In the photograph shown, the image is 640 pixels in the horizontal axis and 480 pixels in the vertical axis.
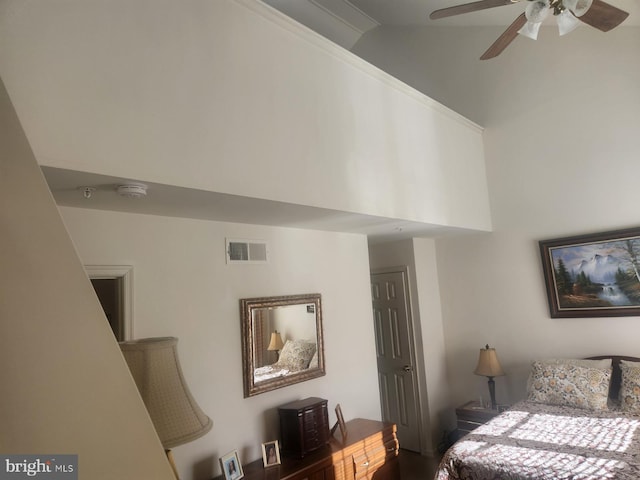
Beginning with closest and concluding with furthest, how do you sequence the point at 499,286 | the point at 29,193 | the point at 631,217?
the point at 29,193 → the point at 631,217 → the point at 499,286

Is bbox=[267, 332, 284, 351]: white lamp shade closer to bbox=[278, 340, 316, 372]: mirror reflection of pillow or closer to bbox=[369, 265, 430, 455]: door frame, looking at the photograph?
bbox=[278, 340, 316, 372]: mirror reflection of pillow

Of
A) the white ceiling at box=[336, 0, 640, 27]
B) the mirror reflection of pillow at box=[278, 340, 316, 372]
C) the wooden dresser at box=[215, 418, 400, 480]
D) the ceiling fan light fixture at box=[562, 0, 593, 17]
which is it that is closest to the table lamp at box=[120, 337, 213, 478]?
the wooden dresser at box=[215, 418, 400, 480]

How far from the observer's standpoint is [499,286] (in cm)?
415

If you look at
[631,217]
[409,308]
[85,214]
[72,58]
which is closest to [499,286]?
[409,308]

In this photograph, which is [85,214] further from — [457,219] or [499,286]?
[499,286]

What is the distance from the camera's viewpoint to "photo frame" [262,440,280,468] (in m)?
2.47

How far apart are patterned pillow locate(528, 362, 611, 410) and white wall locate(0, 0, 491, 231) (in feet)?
5.54

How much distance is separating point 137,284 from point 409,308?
9.74ft

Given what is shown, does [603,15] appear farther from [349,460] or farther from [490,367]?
[349,460]

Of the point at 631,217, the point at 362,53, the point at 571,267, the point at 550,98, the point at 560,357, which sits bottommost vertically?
the point at 560,357

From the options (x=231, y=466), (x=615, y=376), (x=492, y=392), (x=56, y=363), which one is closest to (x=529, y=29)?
(x=56, y=363)

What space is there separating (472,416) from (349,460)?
1.61 meters

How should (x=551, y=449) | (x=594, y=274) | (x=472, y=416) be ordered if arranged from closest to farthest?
(x=551, y=449) → (x=594, y=274) → (x=472, y=416)

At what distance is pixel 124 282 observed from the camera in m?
2.15
